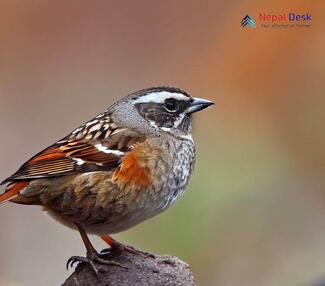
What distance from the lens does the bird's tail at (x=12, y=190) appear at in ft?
8.53

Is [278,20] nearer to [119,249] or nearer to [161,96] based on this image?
[161,96]

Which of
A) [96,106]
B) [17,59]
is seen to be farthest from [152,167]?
[17,59]

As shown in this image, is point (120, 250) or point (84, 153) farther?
point (120, 250)

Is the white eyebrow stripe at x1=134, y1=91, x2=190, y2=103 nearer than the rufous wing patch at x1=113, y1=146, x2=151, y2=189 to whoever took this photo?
No

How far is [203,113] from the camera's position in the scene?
3650 mm

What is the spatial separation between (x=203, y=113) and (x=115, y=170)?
1086 millimetres

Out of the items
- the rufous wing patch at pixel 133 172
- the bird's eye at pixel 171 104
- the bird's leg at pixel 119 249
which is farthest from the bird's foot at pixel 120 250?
the bird's eye at pixel 171 104

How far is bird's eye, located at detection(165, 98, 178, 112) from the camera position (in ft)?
9.25

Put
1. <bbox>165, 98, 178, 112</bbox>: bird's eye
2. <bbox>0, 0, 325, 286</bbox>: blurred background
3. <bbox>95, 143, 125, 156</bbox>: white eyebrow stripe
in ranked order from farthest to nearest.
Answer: <bbox>0, 0, 325, 286</bbox>: blurred background
<bbox>165, 98, 178, 112</bbox>: bird's eye
<bbox>95, 143, 125, 156</bbox>: white eyebrow stripe

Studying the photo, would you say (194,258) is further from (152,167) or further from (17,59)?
(17,59)

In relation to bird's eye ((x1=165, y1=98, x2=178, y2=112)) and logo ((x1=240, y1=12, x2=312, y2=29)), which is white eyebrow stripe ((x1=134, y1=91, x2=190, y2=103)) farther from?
logo ((x1=240, y1=12, x2=312, y2=29))

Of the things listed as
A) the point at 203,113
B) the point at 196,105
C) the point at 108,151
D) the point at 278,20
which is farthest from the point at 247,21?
the point at 108,151

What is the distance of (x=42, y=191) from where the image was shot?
2.63 metres

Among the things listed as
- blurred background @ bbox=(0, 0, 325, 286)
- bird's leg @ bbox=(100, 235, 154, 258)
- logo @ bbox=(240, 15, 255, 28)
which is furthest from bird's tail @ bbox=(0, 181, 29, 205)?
logo @ bbox=(240, 15, 255, 28)
